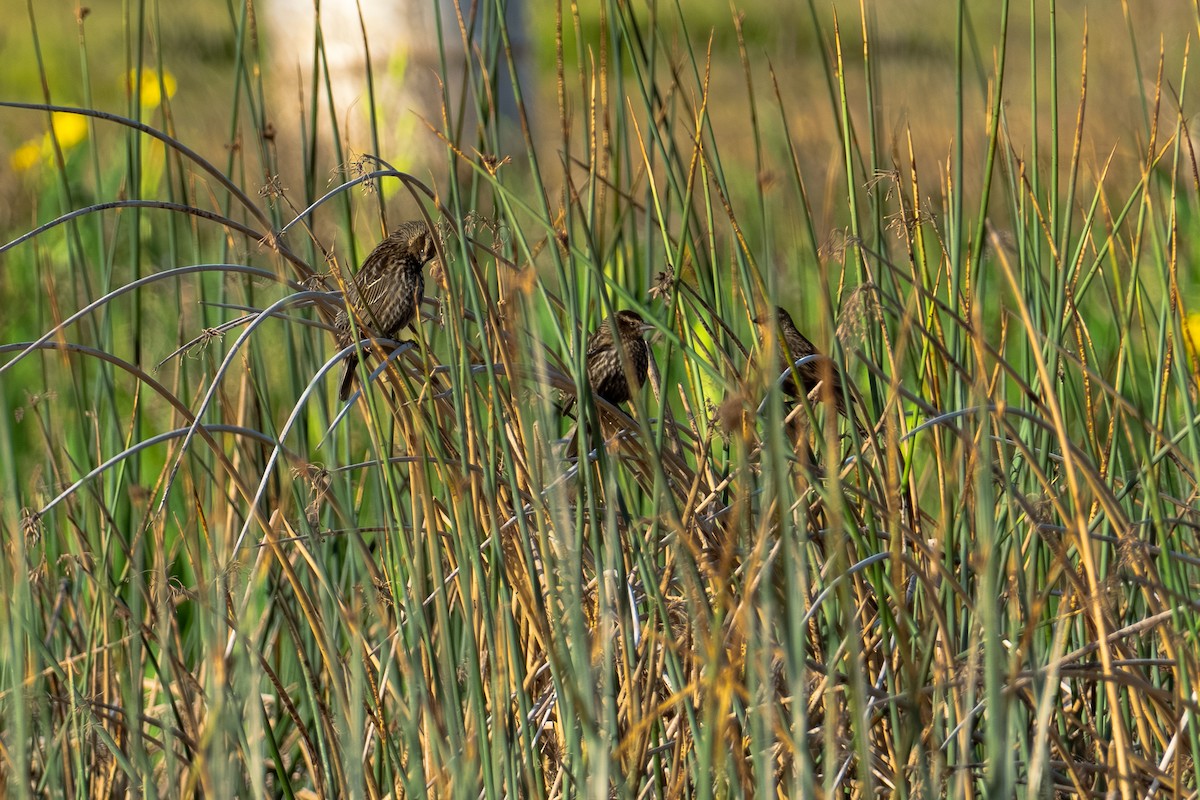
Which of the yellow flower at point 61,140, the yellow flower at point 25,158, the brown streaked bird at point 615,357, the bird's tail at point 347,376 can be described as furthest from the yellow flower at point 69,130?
the bird's tail at point 347,376

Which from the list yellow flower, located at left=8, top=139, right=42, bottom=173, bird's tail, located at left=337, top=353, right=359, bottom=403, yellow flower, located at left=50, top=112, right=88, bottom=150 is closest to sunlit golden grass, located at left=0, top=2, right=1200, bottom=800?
bird's tail, located at left=337, top=353, right=359, bottom=403

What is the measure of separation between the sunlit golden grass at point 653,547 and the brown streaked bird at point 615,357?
0.15 metres

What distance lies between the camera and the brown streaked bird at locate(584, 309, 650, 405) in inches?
80.0

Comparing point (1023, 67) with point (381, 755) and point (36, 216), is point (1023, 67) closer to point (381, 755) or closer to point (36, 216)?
point (36, 216)

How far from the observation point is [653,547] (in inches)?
52.9

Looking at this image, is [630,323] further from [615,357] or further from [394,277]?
→ [394,277]

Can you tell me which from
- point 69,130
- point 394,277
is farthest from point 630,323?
point 69,130

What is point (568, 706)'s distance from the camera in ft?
3.91

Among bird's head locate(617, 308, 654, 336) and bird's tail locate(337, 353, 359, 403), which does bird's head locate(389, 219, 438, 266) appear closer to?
bird's tail locate(337, 353, 359, 403)

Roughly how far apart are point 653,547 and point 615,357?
0.78m

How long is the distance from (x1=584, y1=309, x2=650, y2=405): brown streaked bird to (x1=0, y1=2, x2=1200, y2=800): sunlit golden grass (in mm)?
151

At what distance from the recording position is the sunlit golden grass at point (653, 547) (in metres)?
1.02

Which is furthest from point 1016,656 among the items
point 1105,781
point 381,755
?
point 381,755

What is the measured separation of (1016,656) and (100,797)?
1.15 m
